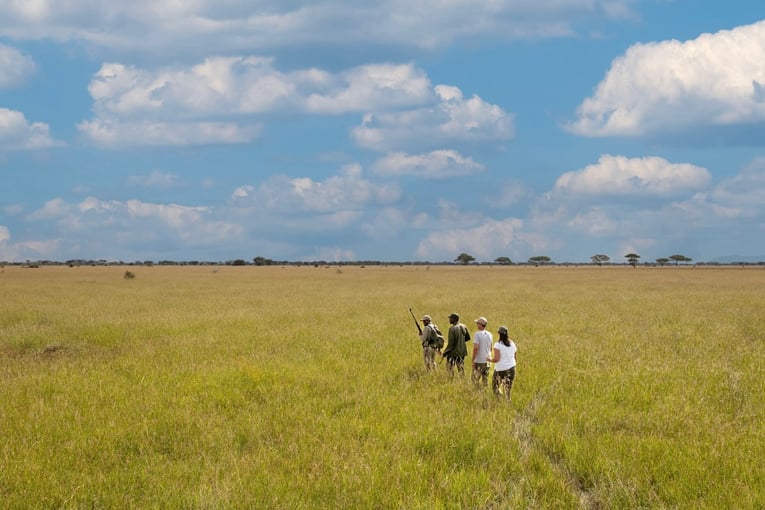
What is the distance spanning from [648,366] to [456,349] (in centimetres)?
617

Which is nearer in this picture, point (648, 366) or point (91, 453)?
point (91, 453)

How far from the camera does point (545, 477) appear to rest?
7715 millimetres

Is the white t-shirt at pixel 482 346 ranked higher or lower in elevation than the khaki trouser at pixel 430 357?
higher

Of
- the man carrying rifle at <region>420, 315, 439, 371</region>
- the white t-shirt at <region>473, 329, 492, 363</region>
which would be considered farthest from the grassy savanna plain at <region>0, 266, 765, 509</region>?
the white t-shirt at <region>473, 329, 492, 363</region>

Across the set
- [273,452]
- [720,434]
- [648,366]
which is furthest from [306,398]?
[648,366]

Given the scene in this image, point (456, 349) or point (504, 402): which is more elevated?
point (456, 349)

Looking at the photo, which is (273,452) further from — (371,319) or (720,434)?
(371,319)

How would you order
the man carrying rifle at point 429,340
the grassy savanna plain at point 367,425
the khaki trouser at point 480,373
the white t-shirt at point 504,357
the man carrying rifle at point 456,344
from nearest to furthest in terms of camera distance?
the grassy savanna plain at point 367,425, the white t-shirt at point 504,357, the khaki trouser at point 480,373, the man carrying rifle at point 456,344, the man carrying rifle at point 429,340

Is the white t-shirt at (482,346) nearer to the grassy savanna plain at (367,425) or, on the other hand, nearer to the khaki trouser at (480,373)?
the khaki trouser at (480,373)

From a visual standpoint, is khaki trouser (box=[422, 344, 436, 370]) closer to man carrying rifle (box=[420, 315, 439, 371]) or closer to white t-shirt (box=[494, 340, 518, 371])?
man carrying rifle (box=[420, 315, 439, 371])

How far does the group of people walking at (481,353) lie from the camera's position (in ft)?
35.6

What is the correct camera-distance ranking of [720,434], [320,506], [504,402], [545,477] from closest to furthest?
[320,506]
[545,477]
[720,434]
[504,402]

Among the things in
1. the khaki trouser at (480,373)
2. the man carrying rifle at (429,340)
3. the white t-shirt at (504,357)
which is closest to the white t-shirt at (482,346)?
the khaki trouser at (480,373)

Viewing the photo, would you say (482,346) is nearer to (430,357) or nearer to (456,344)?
(456,344)
